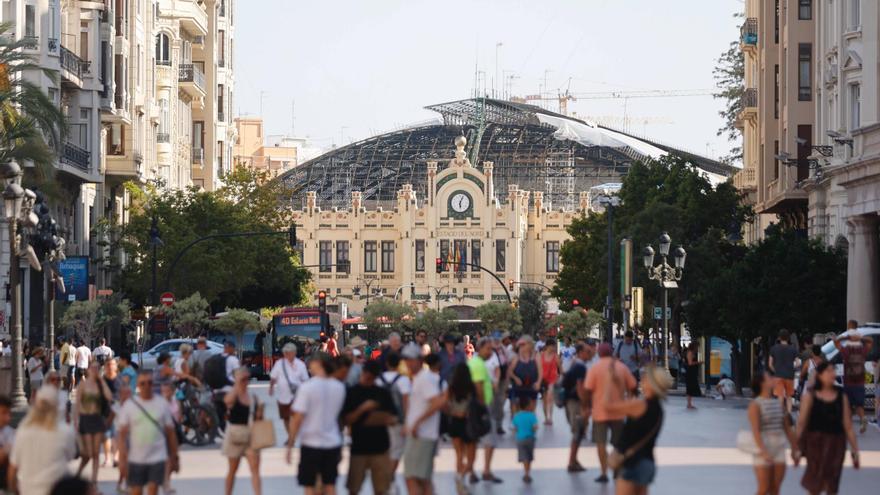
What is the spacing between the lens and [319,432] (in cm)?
1631

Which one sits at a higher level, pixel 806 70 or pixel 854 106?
pixel 806 70

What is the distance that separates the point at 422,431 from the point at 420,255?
421 ft

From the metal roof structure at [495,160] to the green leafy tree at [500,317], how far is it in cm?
5630

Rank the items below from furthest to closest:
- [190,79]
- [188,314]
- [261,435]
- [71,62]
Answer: [190,79] → [188,314] → [71,62] → [261,435]

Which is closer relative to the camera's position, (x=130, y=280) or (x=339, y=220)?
(x=130, y=280)

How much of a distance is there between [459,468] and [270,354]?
5294cm

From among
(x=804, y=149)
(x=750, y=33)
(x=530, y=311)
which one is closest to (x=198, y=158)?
(x=530, y=311)

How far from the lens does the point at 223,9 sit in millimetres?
103938

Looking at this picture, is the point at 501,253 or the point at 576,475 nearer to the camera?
the point at 576,475

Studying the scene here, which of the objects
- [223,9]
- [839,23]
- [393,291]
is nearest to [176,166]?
[223,9]

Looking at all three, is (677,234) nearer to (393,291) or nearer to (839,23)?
(839,23)

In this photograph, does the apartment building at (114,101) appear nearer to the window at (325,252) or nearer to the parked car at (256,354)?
the parked car at (256,354)

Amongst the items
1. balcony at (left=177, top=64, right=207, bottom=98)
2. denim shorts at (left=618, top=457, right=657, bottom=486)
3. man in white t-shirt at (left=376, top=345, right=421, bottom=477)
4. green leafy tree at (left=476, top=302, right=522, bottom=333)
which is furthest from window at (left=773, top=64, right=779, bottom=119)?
denim shorts at (left=618, top=457, right=657, bottom=486)

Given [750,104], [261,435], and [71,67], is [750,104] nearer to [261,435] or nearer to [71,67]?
[71,67]
